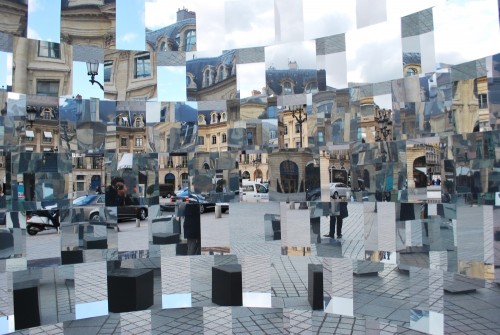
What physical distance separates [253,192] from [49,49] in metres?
3.42

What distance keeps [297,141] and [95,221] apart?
121 inches

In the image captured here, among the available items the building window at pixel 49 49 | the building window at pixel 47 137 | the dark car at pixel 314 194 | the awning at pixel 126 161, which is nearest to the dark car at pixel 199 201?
the awning at pixel 126 161

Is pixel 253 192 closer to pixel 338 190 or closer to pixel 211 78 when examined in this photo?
pixel 338 190

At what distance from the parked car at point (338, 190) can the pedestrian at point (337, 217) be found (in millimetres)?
98

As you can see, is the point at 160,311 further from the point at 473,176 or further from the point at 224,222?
the point at 473,176

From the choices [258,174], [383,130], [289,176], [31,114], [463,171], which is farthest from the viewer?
[258,174]

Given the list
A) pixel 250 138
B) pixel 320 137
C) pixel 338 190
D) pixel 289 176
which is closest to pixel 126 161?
pixel 250 138

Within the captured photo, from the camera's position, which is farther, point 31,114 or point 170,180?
point 170,180

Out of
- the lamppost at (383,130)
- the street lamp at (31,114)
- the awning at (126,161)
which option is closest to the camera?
the lamppost at (383,130)

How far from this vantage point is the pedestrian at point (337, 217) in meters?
6.47

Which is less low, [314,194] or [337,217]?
[314,194]

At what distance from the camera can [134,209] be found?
6.80 meters

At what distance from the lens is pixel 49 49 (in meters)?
6.19

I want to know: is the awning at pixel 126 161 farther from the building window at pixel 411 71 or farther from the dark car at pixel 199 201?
the building window at pixel 411 71
